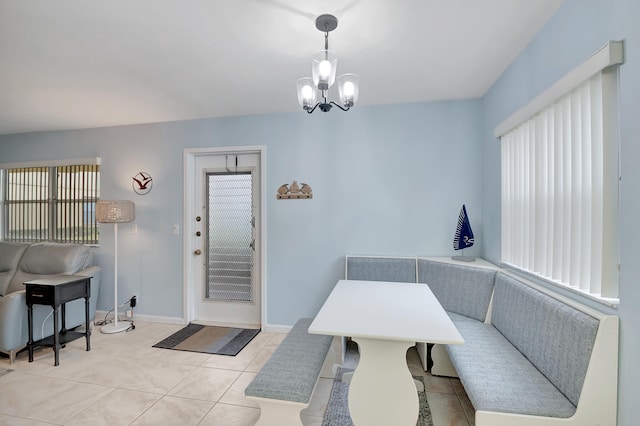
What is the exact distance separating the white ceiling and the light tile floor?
2475mm

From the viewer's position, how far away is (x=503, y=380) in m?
1.56

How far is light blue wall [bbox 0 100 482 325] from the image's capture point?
302cm

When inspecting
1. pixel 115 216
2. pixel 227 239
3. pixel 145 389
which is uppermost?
pixel 115 216

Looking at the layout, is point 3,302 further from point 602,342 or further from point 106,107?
point 602,342

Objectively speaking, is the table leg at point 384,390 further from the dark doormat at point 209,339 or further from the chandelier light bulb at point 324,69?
the dark doormat at point 209,339

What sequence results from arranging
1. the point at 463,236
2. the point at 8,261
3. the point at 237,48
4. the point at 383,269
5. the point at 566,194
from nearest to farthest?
the point at 566,194 → the point at 237,48 → the point at 463,236 → the point at 383,269 → the point at 8,261

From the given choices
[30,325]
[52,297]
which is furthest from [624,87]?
[30,325]

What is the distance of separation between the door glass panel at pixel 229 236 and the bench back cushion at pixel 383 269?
51.6 inches

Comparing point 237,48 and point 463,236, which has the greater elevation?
point 237,48

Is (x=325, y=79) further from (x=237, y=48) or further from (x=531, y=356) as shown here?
(x=531, y=356)

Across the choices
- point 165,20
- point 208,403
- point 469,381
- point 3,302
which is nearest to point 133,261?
point 3,302

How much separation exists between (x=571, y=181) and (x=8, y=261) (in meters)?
5.32

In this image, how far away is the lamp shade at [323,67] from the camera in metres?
1.58

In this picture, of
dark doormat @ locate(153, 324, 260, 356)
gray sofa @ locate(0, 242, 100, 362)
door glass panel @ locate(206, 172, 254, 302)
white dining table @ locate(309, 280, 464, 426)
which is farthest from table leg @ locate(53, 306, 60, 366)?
white dining table @ locate(309, 280, 464, 426)
